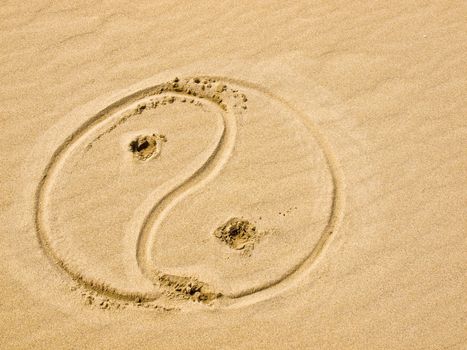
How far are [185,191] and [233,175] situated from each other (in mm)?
320

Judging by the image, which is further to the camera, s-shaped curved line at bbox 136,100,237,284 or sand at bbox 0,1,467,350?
s-shaped curved line at bbox 136,100,237,284

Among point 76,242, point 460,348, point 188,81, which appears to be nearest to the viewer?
point 460,348

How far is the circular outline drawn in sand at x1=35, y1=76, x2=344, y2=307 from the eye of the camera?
266 cm

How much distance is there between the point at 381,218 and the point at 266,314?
90 cm

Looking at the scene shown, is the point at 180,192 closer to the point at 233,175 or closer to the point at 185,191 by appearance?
the point at 185,191

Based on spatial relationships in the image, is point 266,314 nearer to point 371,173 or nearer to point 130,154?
point 371,173

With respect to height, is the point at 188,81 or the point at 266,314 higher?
the point at 188,81

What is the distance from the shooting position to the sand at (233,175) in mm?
2598

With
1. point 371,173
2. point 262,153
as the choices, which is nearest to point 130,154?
point 262,153

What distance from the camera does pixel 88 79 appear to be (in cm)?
338

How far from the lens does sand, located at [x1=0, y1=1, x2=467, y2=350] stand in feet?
8.52

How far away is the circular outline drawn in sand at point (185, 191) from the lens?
105 inches

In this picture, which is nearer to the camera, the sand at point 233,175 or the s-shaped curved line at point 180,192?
the sand at point 233,175

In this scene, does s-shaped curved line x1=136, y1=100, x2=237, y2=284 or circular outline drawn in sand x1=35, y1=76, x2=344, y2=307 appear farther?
s-shaped curved line x1=136, y1=100, x2=237, y2=284
